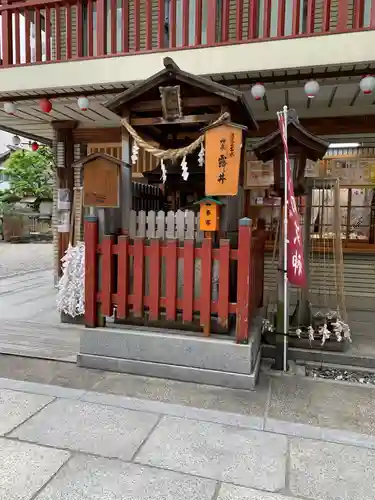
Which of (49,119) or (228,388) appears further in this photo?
(49,119)

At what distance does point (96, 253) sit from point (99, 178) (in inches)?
35.6

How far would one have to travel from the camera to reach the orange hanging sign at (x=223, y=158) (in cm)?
391

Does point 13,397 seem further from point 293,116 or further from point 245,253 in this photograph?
point 293,116

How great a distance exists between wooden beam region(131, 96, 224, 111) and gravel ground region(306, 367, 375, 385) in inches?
131

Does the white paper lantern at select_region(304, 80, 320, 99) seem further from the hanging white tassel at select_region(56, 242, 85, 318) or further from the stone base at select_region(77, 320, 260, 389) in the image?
the hanging white tassel at select_region(56, 242, 85, 318)

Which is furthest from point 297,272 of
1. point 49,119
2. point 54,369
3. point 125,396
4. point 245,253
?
point 49,119

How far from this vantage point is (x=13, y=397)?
3.66 metres

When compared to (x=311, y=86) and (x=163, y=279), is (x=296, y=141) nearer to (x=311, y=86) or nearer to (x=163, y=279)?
(x=311, y=86)

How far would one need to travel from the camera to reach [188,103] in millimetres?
4250

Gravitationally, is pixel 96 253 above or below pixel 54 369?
above

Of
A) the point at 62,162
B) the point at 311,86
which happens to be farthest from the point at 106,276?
the point at 62,162

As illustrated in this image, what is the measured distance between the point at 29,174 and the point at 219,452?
26.0 metres

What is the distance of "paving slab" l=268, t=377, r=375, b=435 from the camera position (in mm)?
3305

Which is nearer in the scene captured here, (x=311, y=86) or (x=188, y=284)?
(x=188, y=284)
